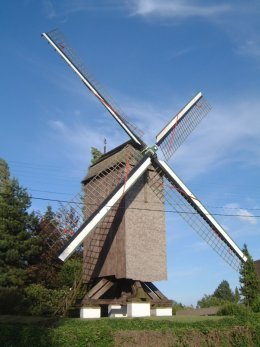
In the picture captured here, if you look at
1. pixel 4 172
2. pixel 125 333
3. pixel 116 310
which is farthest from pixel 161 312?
pixel 4 172

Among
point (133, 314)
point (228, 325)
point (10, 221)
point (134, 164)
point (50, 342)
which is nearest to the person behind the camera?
point (50, 342)

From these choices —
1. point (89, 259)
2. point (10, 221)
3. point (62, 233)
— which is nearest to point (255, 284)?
point (89, 259)

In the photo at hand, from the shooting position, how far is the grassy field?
11.1 m

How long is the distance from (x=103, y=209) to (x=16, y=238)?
10546 millimetres

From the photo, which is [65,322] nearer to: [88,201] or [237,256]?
[88,201]

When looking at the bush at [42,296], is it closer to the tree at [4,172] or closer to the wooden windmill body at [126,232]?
the wooden windmill body at [126,232]

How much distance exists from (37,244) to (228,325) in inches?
652

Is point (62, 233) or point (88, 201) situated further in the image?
point (88, 201)

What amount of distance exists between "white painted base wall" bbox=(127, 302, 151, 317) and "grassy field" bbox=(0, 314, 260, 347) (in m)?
5.00

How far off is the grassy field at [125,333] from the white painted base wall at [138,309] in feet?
16.4

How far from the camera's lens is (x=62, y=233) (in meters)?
19.3

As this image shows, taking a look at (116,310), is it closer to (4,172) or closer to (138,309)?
(138,309)

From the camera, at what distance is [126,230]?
19453mm

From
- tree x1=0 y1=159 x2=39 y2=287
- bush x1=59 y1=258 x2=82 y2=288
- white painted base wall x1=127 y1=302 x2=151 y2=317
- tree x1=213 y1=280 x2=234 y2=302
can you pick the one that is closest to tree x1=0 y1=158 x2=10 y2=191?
tree x1=0 y1=159 x2=39 y2=287
